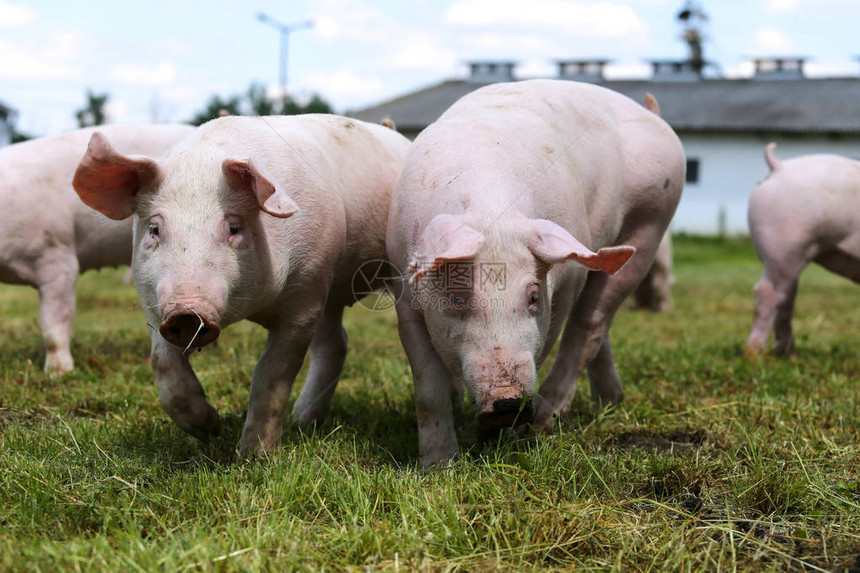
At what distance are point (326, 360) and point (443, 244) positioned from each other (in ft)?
6.33

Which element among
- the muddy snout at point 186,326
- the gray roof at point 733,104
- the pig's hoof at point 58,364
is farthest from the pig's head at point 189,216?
the gray roof at point 733,104

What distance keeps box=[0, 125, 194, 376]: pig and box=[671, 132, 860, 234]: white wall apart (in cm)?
2368

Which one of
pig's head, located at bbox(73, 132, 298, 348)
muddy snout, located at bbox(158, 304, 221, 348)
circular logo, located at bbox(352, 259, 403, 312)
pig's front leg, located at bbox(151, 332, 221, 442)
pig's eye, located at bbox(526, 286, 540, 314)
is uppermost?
pig's head, located at bbox(73, 132, 298, 348)

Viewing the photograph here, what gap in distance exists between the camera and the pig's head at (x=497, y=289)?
3.07 metres

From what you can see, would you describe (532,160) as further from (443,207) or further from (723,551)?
(723,551)

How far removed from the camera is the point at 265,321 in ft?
12.4

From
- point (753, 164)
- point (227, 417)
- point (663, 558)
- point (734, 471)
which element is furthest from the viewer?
point (753, 164)

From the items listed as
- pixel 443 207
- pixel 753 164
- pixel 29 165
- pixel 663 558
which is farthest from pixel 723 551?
pixel 753 164

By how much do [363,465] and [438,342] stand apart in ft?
1.93

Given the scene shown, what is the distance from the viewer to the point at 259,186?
10.4 feet

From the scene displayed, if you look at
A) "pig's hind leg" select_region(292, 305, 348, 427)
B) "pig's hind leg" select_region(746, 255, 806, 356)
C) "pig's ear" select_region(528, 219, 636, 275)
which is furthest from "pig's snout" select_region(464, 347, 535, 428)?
"pig's hind leg" select_region(746, 255, 806, 356)

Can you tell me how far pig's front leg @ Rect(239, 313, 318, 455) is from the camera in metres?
3.66

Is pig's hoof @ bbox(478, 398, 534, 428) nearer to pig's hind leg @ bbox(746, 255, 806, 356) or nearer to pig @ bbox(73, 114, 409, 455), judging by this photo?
pig @ bbox(73, 114, 409, 455)

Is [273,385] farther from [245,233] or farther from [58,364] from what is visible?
[58,364]
